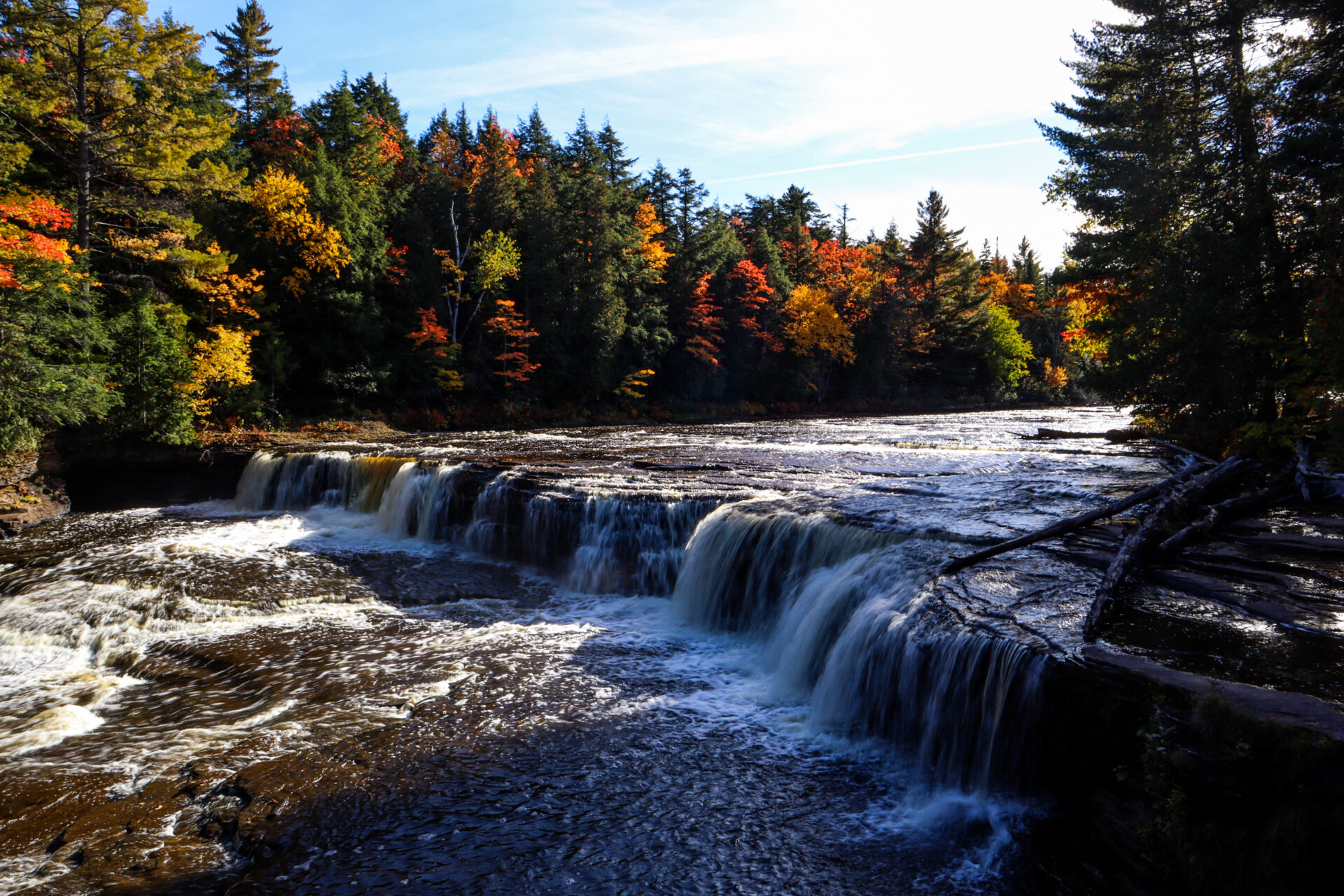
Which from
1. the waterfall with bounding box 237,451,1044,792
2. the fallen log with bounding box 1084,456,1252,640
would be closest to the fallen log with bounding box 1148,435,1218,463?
the fallen log with bounding box 1084,456,1252,640

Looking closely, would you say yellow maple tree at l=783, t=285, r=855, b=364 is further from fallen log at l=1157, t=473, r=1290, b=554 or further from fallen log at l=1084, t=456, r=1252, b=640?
fallen log at l=1157, t=473, r=1290, b=554

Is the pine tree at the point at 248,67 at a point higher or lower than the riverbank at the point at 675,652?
higher

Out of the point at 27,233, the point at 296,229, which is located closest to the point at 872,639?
the point at 27,233

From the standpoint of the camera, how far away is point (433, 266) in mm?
33312

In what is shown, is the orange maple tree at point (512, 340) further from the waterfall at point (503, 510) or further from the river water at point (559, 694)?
the river water at point (559, 694)

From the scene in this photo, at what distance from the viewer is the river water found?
15.2 ft

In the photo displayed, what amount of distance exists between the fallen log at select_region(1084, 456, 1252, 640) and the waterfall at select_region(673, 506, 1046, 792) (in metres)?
0.92

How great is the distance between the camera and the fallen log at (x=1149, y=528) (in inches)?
213

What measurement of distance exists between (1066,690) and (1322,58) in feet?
47.3

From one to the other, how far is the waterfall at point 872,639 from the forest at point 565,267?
20.1 feet

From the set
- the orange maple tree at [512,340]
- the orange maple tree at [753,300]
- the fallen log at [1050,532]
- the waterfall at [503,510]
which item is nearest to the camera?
the fallen log at [1050,532]

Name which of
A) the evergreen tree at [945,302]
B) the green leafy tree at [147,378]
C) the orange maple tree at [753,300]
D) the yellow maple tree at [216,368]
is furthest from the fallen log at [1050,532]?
the evergreen tree at [945,302]

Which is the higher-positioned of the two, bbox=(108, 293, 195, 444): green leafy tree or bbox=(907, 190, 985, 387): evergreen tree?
bbox=(907, 190, 985, 387): evergreen tree

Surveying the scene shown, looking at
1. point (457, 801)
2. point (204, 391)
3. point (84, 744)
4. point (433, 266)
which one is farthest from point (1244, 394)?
point (433, 266)
